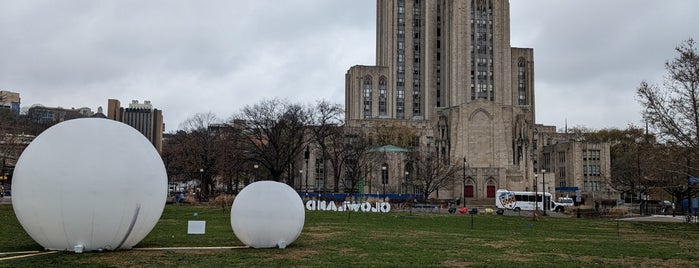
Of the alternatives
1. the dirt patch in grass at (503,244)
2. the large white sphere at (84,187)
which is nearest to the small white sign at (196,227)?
the large white sphere at (84,187)

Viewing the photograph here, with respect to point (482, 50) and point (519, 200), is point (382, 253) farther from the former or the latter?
point (482, 50)

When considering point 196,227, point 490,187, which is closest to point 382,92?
point 490,187

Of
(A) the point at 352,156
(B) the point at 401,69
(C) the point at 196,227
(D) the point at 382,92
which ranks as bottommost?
(C) the point at 196,227

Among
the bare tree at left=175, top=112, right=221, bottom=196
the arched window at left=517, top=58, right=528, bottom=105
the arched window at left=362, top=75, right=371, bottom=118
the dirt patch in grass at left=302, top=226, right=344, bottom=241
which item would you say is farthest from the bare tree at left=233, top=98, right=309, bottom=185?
the arched window at left=517, top=58, right=528, bottom=105

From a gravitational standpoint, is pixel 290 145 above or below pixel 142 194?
above

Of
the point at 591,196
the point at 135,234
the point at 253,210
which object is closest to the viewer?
the point at 135,234

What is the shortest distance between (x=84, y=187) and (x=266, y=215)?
5.33 m

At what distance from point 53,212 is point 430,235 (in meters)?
15.7

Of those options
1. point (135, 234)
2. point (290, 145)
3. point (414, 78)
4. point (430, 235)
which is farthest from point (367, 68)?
point (135, 234)

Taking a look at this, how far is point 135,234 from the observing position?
17.6m

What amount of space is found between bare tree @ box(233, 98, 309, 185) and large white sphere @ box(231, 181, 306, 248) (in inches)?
1926

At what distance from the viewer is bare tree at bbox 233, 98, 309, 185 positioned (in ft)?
227

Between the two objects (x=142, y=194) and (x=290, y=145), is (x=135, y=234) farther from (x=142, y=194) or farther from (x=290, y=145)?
(x=290, y=145)

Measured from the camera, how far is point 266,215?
18.9 m
